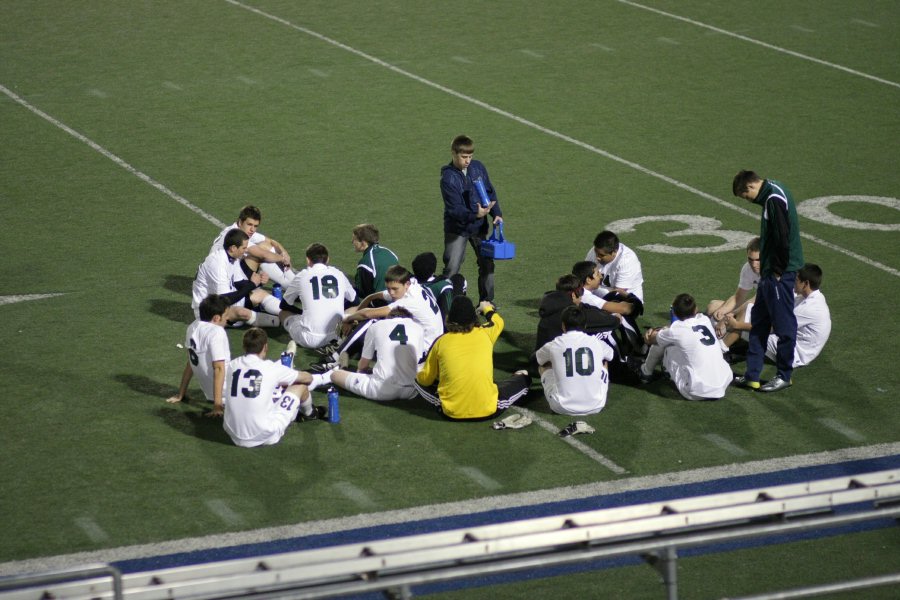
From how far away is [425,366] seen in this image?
11023 millimetres

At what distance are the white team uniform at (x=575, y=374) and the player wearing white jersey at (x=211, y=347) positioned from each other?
259cm

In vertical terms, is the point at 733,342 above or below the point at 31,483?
above

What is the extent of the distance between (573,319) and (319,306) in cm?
272

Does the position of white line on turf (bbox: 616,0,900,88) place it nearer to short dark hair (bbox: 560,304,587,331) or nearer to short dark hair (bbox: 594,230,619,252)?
short dark hair (bbox: 594,230,619,252)

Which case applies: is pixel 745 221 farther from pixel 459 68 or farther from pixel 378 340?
pixel 459 68

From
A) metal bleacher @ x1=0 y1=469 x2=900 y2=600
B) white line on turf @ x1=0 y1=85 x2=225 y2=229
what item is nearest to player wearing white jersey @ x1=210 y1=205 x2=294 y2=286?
white line on turf @ x1=0 y1=85 x2=225 y2=229

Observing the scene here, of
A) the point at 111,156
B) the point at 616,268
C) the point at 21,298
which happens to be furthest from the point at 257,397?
the point at 111,156

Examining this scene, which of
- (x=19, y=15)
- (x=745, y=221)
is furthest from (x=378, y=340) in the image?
(x=19, y=15)

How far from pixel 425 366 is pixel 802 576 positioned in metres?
3.71

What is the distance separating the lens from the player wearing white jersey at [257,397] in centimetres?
1026

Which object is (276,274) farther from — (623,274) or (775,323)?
(775,323)

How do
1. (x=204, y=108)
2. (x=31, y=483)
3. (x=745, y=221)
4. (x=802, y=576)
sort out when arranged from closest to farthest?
(x=802, y=576), (x=31, y=483), (x=745, y=221), (x=204, y=108)

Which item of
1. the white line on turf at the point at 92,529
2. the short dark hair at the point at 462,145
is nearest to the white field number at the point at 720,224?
the short dark hair at the point at 462,145

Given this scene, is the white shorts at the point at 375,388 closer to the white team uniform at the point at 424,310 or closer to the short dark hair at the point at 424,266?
the white team uniform at the point at 424,310
